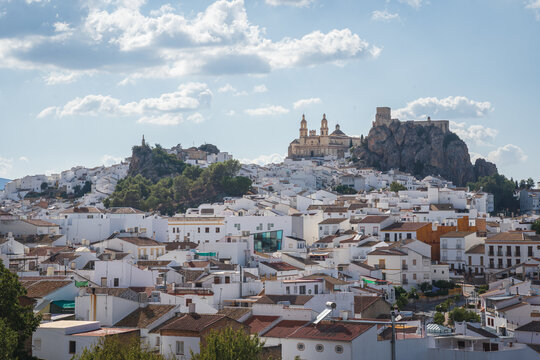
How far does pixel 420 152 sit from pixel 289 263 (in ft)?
305

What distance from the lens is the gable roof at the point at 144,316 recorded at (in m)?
33.1

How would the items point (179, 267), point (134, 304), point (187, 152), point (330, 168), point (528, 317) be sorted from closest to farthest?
point (134, 304), point (528, 317), point (179, 267), point (330, 168), point (187, 152)

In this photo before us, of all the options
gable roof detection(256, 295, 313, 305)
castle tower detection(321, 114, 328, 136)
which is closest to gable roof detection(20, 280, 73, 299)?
gable roof detection(256, 295, 313, 305)

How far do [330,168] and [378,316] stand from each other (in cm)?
10660

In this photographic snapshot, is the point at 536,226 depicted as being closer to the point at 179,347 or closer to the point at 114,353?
the point at 179,347

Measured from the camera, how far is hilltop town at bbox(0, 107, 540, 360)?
106 ft

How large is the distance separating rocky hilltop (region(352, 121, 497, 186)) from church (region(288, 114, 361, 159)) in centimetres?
2491

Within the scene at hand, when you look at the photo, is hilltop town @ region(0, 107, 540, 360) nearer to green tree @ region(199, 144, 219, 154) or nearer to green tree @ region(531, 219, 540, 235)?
green tree @ region(531, 219, 540, 235)

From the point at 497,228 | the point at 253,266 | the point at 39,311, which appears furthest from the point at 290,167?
the point at 39,311

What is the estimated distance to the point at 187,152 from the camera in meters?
170

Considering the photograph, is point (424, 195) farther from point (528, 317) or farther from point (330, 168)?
point (528, 317)

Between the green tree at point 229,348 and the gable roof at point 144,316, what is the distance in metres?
7.40

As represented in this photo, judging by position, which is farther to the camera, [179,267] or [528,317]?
[179,267]

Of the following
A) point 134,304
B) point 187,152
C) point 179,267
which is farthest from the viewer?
point 187,152
